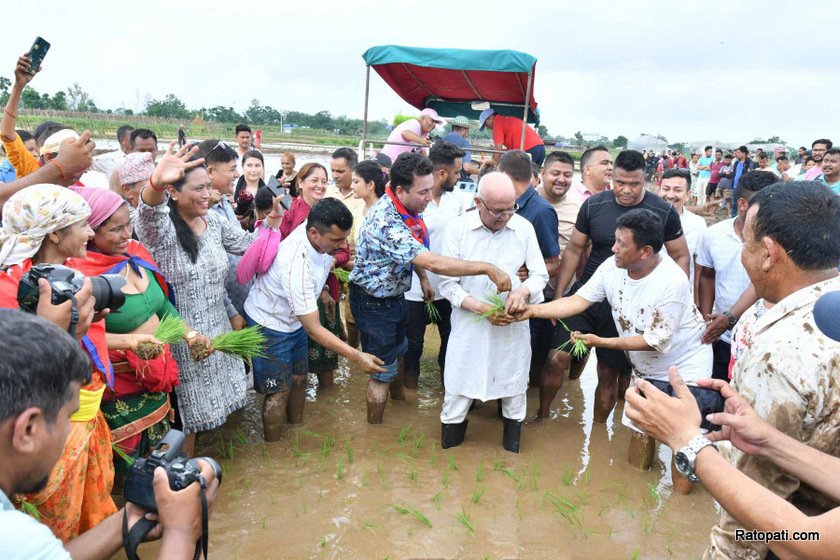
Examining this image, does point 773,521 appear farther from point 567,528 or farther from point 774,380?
point 567,528

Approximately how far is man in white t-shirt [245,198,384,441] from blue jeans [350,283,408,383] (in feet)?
1.03

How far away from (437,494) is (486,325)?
1.18 m

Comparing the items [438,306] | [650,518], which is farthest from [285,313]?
[650,518]

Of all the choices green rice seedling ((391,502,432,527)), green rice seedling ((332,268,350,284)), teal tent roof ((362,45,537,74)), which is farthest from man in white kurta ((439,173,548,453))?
A: teal tent roof ((362,45,537,74))

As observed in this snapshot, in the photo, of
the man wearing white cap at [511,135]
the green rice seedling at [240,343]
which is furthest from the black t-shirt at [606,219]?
the man wearing white cap at [511,135]

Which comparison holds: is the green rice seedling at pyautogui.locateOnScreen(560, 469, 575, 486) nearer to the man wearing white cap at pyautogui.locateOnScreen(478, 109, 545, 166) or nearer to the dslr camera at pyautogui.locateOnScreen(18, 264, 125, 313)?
the dslr camera at pyautogui.locateOnScreen(18, 264, 125, 313)

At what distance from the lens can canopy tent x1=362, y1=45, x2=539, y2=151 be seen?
766 centimetres

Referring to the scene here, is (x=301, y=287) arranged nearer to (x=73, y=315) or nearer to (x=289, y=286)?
(x=289, y=286)

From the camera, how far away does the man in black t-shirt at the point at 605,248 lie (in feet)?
15.1

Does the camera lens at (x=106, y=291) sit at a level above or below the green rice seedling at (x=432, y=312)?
above

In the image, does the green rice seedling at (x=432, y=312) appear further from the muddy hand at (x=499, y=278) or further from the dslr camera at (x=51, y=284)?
the dslr camera at (x=51, y=284)

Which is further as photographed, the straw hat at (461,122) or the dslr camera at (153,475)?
the straw hat at (461,122)

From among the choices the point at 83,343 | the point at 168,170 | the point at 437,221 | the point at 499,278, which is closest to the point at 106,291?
the point at 83,343

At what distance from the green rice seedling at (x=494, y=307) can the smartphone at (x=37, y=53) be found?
3103 millimetres
